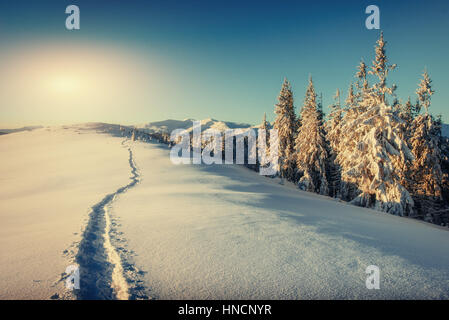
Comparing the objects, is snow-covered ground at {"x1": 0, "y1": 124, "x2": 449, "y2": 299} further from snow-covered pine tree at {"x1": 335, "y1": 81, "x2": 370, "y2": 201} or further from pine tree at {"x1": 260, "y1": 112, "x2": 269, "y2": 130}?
pine tree at {"x1": 260, "y1": 112, "x2": 269, "y2": 130}

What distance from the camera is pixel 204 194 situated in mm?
10469

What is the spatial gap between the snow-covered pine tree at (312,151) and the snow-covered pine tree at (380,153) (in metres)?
11.8

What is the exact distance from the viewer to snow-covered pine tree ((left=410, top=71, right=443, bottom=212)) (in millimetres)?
22781

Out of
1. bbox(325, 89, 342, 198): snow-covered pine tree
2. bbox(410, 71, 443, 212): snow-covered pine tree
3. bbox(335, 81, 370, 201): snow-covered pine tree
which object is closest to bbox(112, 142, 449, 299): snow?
bbox(335, 81, 370, 201): snow-covered pine tree

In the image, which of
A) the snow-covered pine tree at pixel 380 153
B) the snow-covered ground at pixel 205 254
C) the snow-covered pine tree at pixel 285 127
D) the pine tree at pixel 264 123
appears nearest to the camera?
the snow-covered ground at pixel 205 254

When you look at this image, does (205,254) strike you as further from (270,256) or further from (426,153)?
(426,153)

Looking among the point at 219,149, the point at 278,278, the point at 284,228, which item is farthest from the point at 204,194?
the point at 219,149

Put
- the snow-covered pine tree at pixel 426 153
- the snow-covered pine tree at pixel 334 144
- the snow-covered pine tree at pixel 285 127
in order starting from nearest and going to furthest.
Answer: the snow-covered pine tree at pixel 426 153, the snow-covered pine tree at pixel 334 144, the snow-covered pine tree at pixel 285 127

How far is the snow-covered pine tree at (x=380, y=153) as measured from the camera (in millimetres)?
16594

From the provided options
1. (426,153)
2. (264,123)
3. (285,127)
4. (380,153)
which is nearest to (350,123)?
(380,153)

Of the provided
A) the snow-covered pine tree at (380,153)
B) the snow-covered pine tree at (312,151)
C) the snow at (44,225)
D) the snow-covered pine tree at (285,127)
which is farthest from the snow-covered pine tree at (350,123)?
the snow at (44,225)

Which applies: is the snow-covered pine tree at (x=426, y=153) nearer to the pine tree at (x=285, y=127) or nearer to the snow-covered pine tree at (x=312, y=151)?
the snow-covered pine tree at (x=312, y=151)

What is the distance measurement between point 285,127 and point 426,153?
1665 cm
